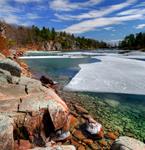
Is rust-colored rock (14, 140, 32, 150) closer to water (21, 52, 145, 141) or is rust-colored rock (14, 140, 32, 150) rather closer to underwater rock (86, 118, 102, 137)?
underwater rock (86, 118, 102, 137)

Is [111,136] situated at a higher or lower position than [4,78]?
lower

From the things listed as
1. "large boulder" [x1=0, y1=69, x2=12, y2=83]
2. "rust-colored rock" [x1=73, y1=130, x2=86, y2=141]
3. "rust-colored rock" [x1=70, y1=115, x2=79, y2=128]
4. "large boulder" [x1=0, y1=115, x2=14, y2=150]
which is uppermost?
"large boulder" [x1=0, y1=69, x2=12, y2=83]

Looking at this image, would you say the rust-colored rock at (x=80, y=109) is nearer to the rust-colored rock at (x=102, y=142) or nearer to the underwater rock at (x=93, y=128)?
the underwater rock at (x=93, y=128)

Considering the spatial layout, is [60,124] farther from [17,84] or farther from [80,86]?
[80,86]

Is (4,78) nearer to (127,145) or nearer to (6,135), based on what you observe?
(6,135)

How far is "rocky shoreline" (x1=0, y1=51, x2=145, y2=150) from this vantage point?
6.97 metres

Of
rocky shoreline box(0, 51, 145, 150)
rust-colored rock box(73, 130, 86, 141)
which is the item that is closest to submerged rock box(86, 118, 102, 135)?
rocky shoreline box(0, 51, 145, 150)

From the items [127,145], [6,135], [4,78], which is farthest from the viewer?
[4,78]

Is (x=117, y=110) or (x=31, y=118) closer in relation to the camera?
(x=31, y=118)

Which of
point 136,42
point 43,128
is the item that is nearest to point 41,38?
point 136,42

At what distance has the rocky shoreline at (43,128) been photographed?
6966mm

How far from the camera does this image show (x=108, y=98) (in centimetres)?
1326

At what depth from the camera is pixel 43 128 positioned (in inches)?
312

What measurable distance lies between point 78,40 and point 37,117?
6405 inches
